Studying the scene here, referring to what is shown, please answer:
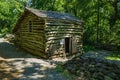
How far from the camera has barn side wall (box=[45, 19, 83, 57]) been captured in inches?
747

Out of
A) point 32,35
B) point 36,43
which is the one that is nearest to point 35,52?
point 36,43

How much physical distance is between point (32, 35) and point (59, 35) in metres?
2.99

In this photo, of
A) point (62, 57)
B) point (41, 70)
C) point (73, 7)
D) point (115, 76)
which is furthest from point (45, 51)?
point (73, 7)

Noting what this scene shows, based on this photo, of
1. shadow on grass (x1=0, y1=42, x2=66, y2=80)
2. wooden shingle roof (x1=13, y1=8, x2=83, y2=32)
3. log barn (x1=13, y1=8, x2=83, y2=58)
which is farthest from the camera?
wooden shingle roof (x1=13, y1=8, x2=83, y2=32)

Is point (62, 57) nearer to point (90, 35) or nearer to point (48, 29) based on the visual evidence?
point (48, 29)

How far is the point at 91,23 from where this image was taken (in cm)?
3856

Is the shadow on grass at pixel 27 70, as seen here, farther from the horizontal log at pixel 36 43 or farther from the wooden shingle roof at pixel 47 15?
the wooden shingle roof at pixel 47 15

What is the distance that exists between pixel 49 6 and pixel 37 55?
2325 centimetres

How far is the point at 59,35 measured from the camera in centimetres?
2002

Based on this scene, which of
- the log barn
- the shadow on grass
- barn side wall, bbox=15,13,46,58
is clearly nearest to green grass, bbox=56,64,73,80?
the shadow on grass

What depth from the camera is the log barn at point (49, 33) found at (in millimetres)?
18845

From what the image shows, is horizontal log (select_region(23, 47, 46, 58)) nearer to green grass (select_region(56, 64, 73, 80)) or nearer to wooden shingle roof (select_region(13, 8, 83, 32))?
wooden shingle roof (select_region(13, 8, 83, 32))

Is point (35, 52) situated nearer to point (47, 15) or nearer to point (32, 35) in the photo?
point (32, 35)

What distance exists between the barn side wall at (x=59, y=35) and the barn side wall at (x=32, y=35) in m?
0.57
